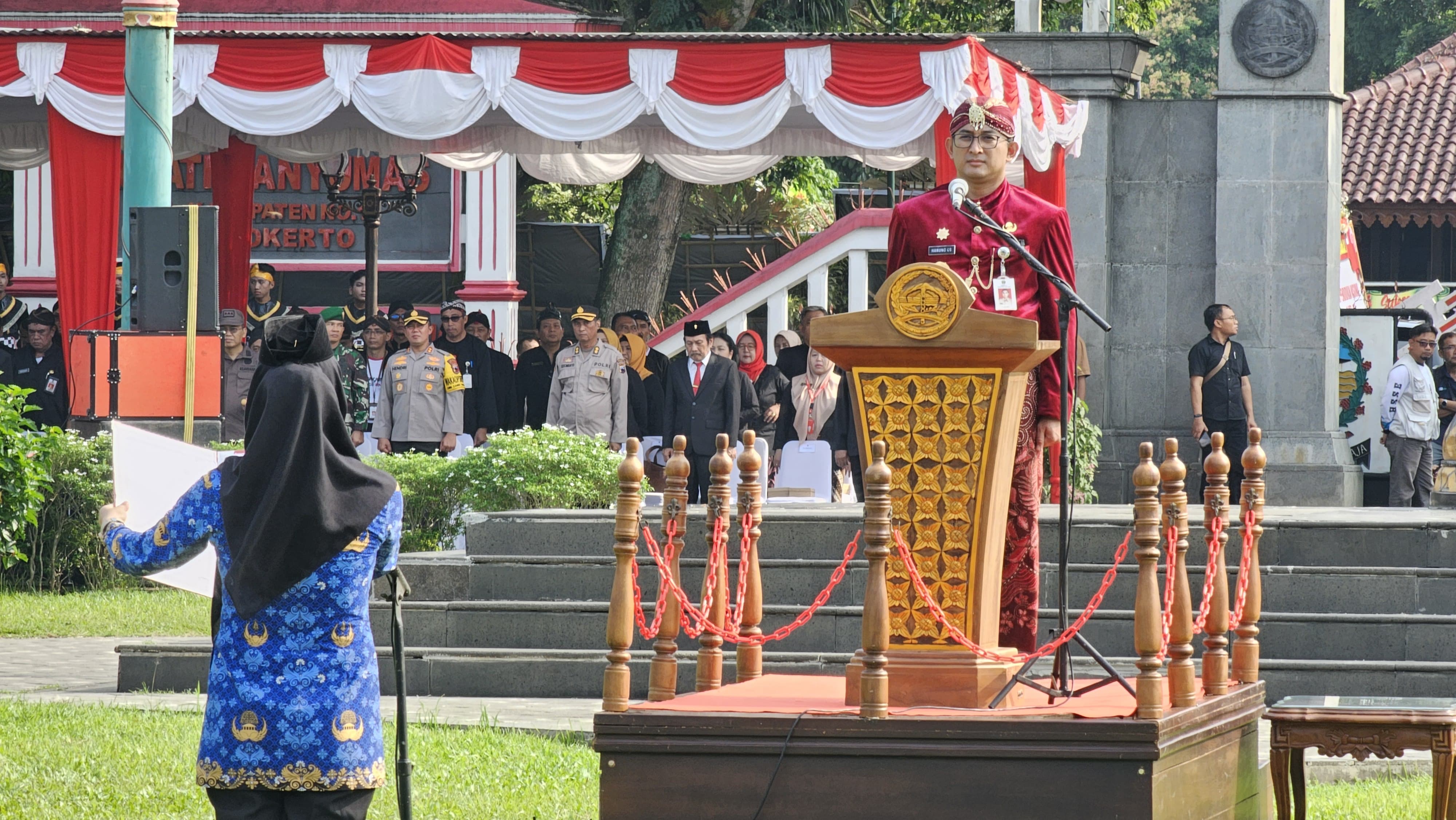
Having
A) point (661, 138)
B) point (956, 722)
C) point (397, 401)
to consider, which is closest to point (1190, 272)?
point (661, 138)

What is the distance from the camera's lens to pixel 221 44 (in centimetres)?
1526

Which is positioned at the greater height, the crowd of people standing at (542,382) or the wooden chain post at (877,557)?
the crowd of people standing at (542,382)

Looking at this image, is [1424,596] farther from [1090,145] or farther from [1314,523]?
[1090,145]

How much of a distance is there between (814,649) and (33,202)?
17.5 meters

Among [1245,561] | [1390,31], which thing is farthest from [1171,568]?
[1390,31]

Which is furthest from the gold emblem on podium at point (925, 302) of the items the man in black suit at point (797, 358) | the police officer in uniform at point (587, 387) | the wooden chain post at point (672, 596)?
the man in black suit at point (797, 358)

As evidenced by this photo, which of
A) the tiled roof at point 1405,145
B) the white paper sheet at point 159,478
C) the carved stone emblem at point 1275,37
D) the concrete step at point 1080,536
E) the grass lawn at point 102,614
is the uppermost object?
the tiled roof at point 1405,145

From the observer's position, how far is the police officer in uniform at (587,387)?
15.2m

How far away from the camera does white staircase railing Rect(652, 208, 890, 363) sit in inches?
658

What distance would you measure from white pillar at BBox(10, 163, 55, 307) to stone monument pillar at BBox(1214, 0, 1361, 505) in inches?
606

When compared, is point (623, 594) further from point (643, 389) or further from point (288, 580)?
point (643, 389)

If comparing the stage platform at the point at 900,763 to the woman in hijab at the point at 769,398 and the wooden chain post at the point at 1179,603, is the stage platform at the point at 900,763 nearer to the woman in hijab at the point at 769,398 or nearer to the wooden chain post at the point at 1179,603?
the wooden chain post at the point at 1179,603

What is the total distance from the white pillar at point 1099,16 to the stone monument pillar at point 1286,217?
143cm

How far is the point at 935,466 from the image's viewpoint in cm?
639
